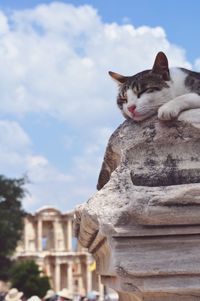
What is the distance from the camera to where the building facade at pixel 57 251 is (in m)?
65.1

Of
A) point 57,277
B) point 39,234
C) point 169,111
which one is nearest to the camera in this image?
point 169,111

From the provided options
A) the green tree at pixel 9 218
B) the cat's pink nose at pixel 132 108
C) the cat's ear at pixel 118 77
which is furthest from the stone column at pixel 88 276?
the cat's pink nose at pixel 132 108

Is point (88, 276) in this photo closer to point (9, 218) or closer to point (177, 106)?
point (9, 218)

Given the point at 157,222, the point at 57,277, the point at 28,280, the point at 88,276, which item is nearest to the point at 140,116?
the point at 157,222

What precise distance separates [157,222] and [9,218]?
37518mm

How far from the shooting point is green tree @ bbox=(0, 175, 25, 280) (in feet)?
127

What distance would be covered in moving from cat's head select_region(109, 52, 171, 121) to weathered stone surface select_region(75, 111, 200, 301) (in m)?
0.24

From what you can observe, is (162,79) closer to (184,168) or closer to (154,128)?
(154,128)

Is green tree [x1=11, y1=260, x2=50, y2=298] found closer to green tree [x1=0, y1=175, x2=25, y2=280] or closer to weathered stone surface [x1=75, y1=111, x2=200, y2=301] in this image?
green tree [x1=0, y1=175, x2=25, y2=280]

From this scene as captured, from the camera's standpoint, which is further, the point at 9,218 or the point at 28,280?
the point at 9,218

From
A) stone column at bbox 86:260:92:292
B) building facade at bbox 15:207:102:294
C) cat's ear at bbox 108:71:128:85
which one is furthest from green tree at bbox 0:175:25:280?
cat's ear at bbox 108:71:128:85

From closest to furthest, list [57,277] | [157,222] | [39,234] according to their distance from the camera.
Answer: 1. [157,222]
2. [57,277]
3. [39,234]

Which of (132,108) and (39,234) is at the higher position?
(39,234)

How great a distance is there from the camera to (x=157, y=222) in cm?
299
